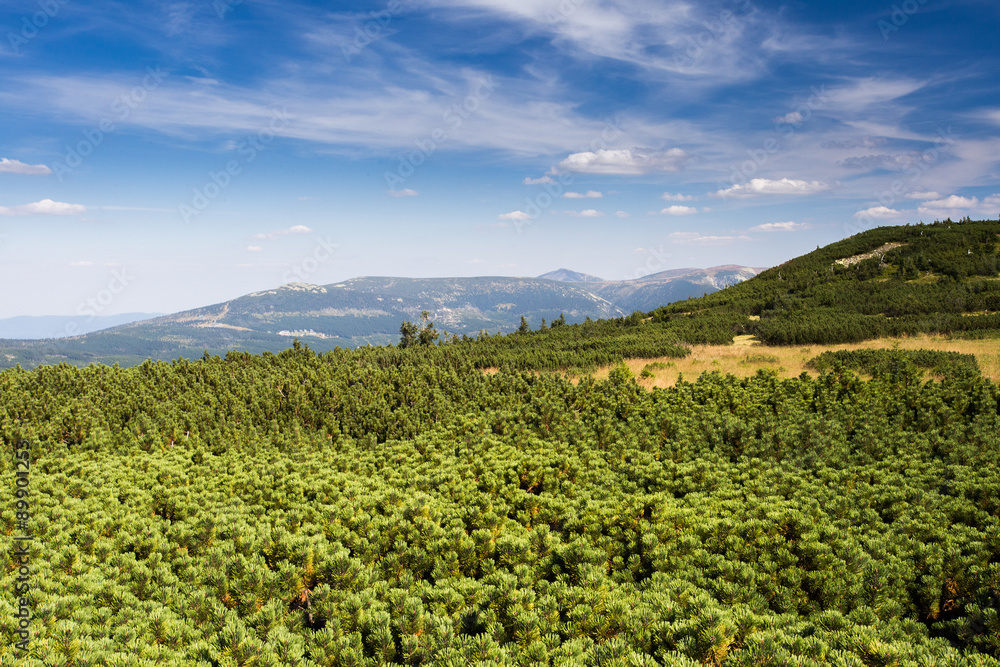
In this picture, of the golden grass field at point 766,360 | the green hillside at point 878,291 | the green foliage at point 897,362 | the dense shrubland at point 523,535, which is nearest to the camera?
the dense shrubland at point 523,535

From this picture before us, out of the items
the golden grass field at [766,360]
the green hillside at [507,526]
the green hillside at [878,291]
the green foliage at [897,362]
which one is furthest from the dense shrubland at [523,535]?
the green hillside at [878,291]

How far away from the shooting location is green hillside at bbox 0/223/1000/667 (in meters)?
4.64

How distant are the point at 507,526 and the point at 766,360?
22969 mm

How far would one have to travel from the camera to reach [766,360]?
25422mm

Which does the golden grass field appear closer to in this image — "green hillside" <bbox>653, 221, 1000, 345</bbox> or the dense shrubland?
"green hillside" <bbox>653, 221, 1000, 345</bbox>

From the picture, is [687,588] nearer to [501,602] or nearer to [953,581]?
[501,602]

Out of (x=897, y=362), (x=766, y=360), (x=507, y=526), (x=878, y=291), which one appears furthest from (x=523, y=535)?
(x=878, y=291)

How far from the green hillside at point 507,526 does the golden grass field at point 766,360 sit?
225 inches

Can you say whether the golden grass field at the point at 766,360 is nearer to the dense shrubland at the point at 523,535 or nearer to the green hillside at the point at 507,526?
the green hillside at the point at 507,526

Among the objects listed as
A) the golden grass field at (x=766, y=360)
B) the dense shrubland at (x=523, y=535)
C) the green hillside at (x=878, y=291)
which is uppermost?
the green hillside at (x=878, y=291)

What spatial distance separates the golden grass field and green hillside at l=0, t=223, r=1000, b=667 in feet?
18.7

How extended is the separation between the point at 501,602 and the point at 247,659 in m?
2.60

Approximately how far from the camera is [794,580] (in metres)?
5.64

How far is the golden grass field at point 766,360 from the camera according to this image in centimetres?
2217
